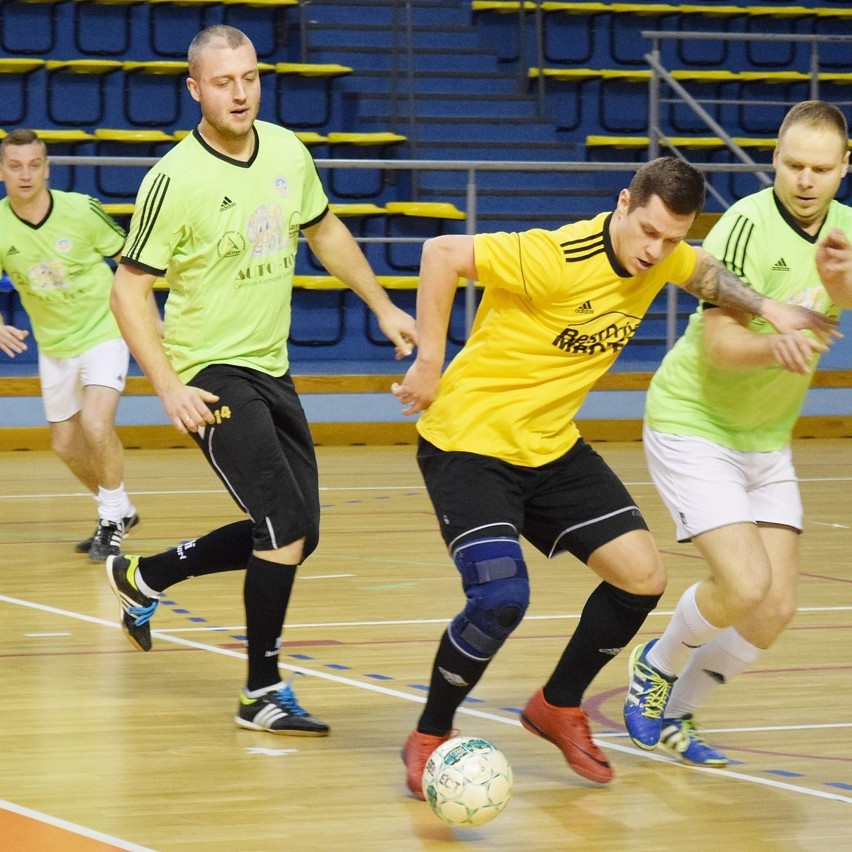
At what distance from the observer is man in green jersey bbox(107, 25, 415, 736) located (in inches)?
159

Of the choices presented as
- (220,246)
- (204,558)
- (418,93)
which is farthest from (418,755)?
(418,93)

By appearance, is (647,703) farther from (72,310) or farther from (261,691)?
(72,310)

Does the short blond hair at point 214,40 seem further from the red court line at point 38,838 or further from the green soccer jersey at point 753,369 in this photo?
the red court line at point 38,838

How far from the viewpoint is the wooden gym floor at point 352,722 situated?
11.1 feet

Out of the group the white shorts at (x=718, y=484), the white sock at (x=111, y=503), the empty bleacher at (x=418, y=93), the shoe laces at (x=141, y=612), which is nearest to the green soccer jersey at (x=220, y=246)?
the shoe laces at (x=141, y=612)

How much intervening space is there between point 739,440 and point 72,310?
3.84 metres

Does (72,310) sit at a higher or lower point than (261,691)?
higher

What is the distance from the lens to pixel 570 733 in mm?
3752

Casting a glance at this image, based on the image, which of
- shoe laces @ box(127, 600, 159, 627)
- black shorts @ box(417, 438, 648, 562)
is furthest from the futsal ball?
shoe laces @ box(127, 600, 159, 627)

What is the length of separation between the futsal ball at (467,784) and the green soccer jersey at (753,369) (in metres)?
1.03

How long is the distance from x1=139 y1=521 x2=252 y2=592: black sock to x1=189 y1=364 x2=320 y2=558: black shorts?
0.26 m

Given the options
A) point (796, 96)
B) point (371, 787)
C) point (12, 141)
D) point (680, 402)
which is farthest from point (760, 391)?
point (796, 96)

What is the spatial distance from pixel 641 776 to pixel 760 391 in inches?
38.9

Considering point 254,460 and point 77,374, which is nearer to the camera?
point 254,460
